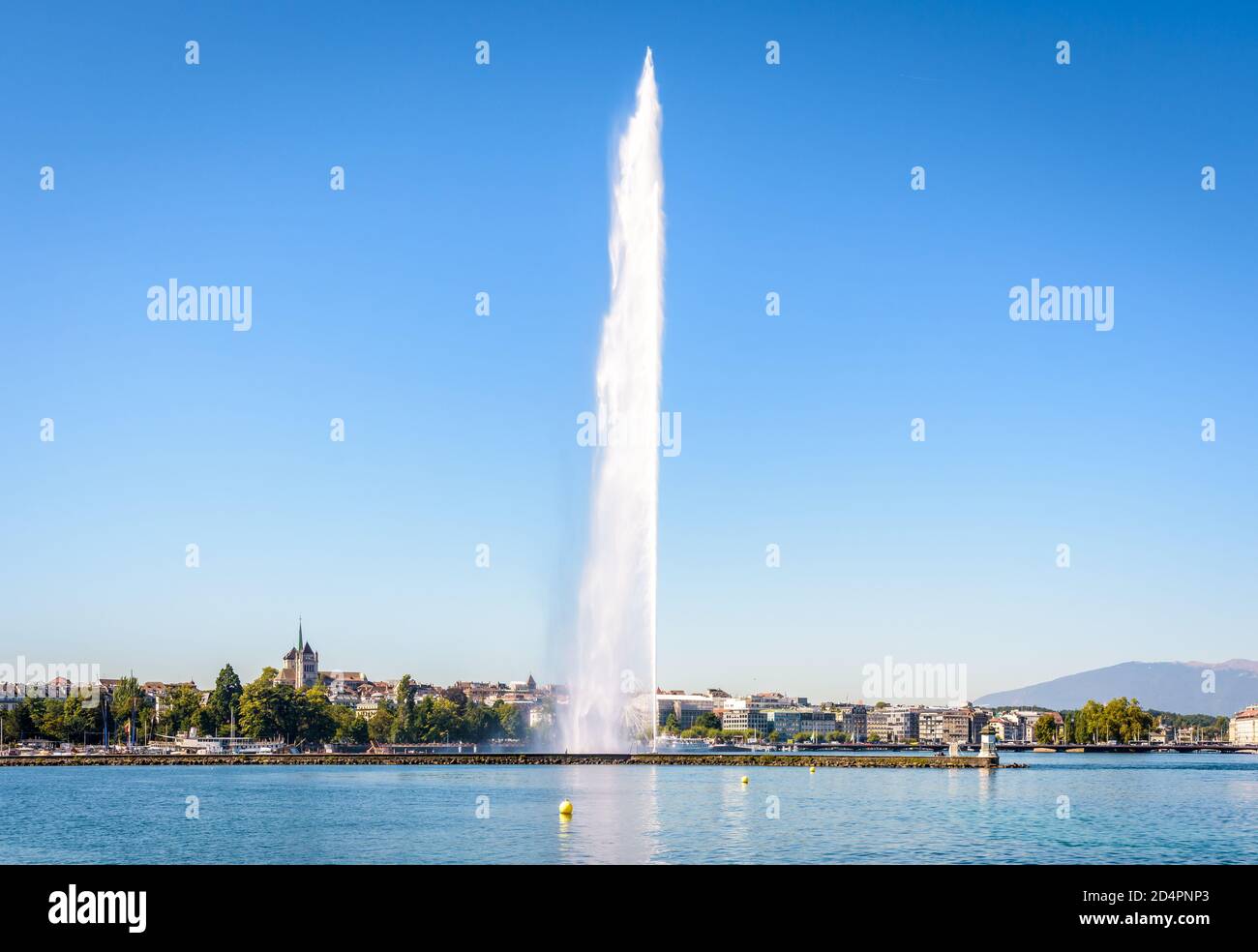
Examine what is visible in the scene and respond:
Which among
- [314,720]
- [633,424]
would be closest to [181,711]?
[314,720]

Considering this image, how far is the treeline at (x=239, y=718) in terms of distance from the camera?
12512cm

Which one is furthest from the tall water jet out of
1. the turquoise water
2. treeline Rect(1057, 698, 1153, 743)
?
treeline Rect(1057, 698, 1153, 743)

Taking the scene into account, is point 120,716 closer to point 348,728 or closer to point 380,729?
point 348,728

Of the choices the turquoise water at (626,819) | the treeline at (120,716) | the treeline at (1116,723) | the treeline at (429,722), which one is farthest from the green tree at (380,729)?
the treeline at (1116,723)

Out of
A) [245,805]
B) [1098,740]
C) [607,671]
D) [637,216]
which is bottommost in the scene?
[1098,740]

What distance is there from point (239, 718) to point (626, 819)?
91476mm

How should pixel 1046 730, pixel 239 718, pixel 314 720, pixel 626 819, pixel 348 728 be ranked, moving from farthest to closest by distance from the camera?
pixel 1046 730
pixel 348 728
pixel 314 720
pixel 239 718
pixel 626 819

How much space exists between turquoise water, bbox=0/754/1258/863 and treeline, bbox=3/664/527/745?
43.2 meters

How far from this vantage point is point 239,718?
12638 centimetres
